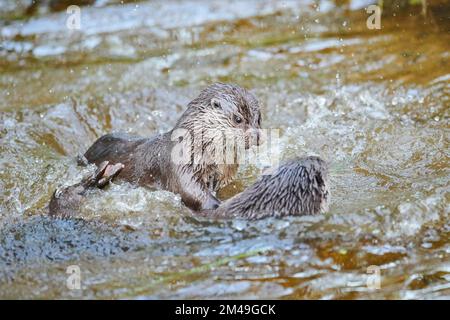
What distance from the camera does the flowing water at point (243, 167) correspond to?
3.41 meters

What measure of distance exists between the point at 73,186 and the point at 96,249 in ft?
1.92

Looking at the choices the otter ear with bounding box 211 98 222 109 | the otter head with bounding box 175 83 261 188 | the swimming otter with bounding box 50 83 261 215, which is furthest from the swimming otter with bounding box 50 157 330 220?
the otter ear with bounding box 211 98 222 109

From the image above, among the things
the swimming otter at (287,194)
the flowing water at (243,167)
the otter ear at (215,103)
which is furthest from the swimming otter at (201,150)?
the swimming otter at (287,194)

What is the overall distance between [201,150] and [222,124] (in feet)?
0.60

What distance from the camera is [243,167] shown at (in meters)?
4.73

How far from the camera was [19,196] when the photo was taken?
4430 mm

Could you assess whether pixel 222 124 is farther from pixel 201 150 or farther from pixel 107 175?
pixel 107 175

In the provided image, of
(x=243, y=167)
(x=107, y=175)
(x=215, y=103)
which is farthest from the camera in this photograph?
(x=243, y=167)

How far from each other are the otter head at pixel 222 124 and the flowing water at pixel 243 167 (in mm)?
264

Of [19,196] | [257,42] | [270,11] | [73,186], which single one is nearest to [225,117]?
[73,186]

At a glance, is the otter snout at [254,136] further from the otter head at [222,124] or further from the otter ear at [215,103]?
the otter ear at [215,103]

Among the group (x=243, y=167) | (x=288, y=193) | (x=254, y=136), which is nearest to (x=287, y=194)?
(x=288, y=193)

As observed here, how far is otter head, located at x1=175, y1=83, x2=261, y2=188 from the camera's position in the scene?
13.4 feet
